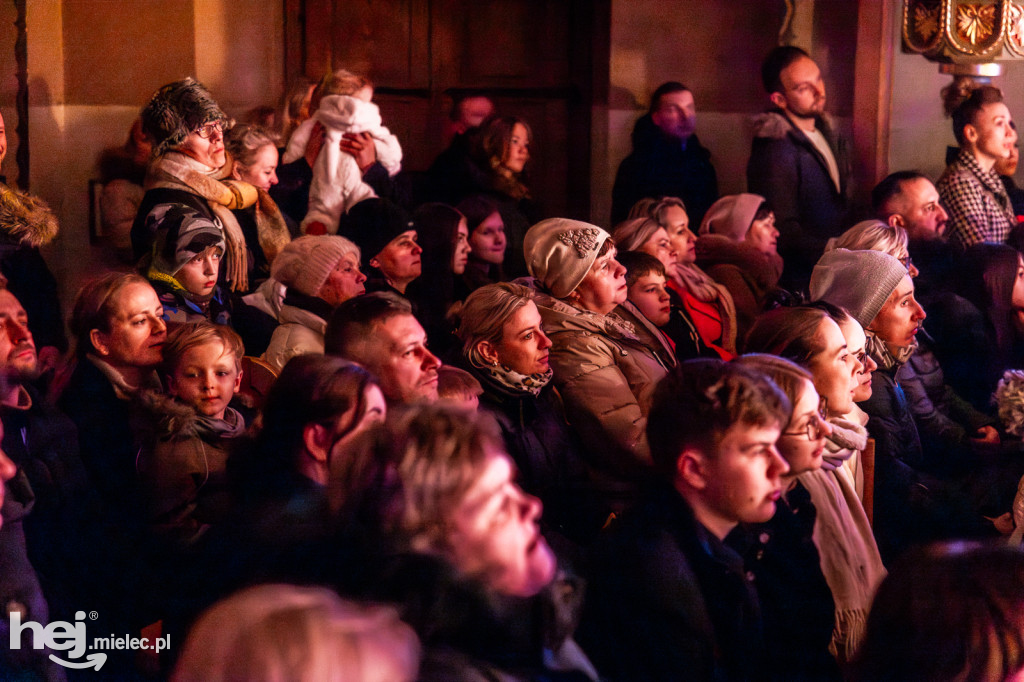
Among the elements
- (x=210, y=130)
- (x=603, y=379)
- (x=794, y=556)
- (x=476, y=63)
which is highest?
(x=476, y=63)

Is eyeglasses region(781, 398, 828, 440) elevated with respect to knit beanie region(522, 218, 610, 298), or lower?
lower

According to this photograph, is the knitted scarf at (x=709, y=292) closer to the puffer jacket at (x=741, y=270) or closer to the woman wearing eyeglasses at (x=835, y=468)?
the puffer jacket at (x=741, y=270)

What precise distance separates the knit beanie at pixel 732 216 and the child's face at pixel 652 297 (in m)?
1.17

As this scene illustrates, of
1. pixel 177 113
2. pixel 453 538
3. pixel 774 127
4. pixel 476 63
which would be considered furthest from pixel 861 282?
pixel 476 63

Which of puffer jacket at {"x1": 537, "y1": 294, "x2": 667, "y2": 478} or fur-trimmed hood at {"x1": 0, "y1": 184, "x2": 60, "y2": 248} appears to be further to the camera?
fur-trimmed hood at {"x1": 0, "y1": 184, "x2": 60, "y2": 248}

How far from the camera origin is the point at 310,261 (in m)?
3.46

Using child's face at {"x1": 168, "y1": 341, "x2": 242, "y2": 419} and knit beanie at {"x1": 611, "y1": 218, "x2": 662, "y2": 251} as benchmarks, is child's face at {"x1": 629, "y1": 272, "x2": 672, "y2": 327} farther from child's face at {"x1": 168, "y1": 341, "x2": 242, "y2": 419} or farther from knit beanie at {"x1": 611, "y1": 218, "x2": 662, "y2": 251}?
child's face at {"x1": 168, "y1": 341, "x2": 242, "y2": 419}

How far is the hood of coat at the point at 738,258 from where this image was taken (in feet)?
15.7

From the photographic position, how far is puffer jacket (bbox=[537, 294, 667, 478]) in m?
3.08

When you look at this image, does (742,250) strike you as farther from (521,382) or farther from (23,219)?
(23,219)


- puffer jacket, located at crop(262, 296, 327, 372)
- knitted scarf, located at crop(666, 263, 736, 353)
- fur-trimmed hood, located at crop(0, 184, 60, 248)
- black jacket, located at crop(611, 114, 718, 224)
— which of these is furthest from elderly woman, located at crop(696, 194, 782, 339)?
fur-trimmed hood, located at crop(0, 184, 60, 248)

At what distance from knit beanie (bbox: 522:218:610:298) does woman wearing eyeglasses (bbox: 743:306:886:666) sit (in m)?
0.69

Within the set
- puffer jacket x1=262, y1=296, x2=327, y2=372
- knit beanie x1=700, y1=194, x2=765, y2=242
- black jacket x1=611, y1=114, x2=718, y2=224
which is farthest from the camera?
black jacket x1=611, y1=114, x2=718, y2=224

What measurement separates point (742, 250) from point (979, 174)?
126cm
